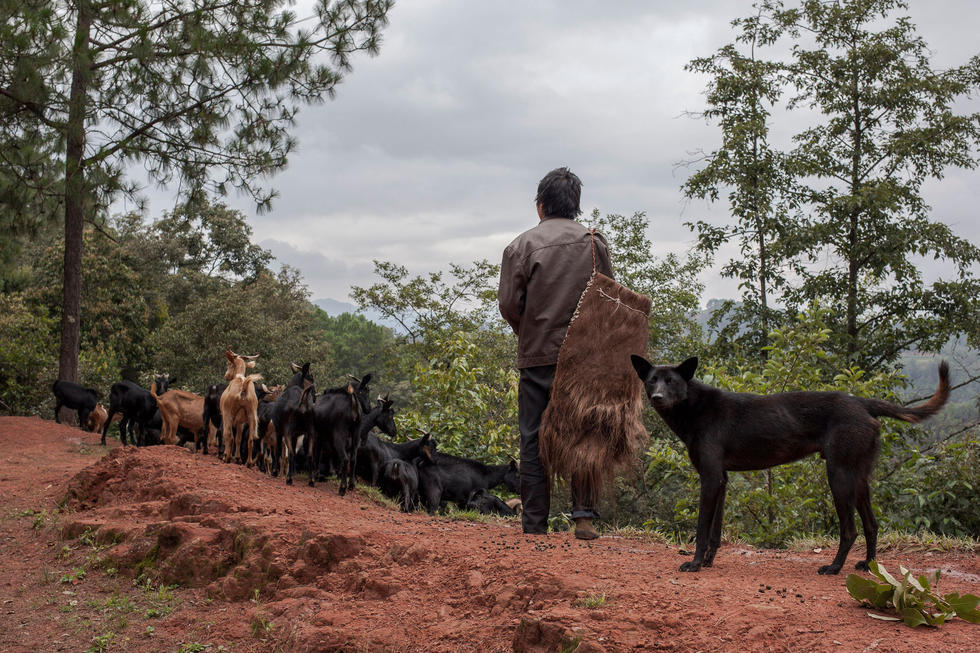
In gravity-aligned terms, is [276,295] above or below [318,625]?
above

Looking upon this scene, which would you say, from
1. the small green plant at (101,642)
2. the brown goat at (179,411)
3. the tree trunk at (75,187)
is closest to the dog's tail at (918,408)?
the small green plant at (101,642)

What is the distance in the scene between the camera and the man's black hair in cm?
613

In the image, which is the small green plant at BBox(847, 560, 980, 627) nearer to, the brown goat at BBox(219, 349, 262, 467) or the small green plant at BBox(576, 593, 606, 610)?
the small green plant at BBox(576, 593, 606, 610)

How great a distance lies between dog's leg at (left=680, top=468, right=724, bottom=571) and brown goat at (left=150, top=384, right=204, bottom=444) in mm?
7509

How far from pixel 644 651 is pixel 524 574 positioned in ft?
3.19

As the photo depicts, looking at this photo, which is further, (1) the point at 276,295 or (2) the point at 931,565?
(1) the point at 276,295

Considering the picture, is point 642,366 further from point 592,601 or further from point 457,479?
point 457,479

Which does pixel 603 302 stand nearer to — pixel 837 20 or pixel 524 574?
pixel 524 574

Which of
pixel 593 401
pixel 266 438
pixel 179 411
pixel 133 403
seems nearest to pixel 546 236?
pixel 593 401

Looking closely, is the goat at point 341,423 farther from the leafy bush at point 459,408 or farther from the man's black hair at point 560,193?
the man's black hair at point 560,193

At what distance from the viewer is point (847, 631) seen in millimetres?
3350

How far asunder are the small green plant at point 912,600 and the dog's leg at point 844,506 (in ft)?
2.90

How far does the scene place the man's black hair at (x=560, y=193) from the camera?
20.1ft

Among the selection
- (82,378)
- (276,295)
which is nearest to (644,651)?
(82,378)
